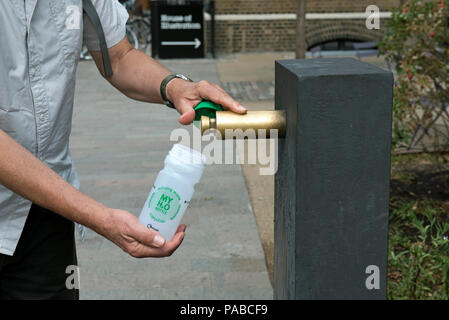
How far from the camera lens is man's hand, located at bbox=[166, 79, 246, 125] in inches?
70.5

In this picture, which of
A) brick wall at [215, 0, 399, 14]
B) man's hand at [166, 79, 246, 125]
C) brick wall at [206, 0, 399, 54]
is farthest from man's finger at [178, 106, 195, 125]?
brick wall at [215, 0, 399, 14]

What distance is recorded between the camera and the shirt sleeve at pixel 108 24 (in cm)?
235

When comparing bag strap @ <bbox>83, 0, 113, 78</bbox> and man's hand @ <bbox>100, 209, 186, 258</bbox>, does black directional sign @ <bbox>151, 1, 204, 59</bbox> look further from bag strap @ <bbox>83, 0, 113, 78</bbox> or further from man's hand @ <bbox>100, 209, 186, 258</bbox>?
man's hand @ <bbox>100, 209, 186, 258</bbox>

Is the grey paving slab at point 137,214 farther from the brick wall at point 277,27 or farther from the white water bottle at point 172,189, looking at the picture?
the brick wall at point 277,27

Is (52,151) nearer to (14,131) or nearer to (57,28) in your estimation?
(14,131)

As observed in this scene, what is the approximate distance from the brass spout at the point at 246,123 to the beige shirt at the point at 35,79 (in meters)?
0.67

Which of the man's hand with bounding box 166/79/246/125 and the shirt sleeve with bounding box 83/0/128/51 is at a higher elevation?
the shirt sleeve with bounding box 83/0/128/51

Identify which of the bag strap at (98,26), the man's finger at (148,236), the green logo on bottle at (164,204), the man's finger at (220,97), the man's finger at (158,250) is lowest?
the man's finger at (158,250)

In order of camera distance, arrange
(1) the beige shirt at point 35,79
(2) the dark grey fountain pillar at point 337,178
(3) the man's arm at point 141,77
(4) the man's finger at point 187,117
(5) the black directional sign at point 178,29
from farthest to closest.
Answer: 1. (5) the black directional sign at point 178,29
2. (3) the man's arm at point 141,77
3. (1) the beige shirt at point 35,79
4. (4) the man's finger at point 187,117
5. (2) the dark grey fountain pillar at point 337,178

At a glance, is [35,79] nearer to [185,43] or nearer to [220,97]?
[220,97]

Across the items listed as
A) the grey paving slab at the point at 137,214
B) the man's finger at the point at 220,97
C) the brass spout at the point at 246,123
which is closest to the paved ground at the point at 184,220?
the grey paving slab at the point at 137,214

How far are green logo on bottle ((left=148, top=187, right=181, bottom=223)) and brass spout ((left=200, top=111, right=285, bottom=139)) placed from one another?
7.4 inches

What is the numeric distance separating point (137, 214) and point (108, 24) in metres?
3.04
